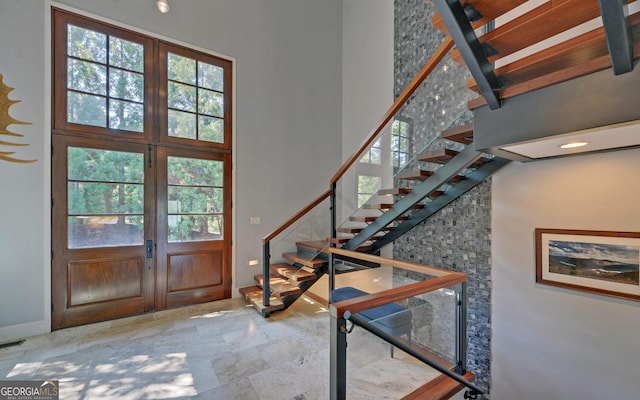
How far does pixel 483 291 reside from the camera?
2711mm

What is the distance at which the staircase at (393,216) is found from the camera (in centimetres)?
248

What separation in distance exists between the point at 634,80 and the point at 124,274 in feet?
16.7

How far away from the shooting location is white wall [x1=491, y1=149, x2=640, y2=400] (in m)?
1.94

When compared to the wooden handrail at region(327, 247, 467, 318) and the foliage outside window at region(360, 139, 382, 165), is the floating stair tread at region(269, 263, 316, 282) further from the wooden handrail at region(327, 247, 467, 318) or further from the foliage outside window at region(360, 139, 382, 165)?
the foliage outside window at region(360, 139, 382, 165)

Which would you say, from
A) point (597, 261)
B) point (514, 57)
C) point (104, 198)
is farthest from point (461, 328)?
point (104, 198)

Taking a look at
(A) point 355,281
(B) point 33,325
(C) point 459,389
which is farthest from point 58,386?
(C) point 459,389

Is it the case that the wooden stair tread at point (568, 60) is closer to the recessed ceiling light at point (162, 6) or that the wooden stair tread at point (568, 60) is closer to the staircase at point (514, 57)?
the staircase at point (514, 57)

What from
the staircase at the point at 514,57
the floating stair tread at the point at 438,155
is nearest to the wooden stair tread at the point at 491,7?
the staircase at the point at 514,57

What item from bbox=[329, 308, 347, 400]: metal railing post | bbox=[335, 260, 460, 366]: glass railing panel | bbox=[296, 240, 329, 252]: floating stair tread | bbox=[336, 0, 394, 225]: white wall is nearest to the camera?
bbox=[329, 308, 347, 400]: metal railing post

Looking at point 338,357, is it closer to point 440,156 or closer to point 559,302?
point 440,156

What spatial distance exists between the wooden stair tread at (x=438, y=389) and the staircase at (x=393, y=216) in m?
1.44

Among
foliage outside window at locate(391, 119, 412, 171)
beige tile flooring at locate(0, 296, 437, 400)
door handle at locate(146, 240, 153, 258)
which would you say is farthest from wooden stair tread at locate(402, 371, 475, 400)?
door handle at locate(146, 240, 153, 258)

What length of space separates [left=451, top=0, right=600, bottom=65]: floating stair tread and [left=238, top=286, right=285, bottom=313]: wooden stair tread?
3739mm

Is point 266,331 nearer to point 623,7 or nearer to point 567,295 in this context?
point 567,295
